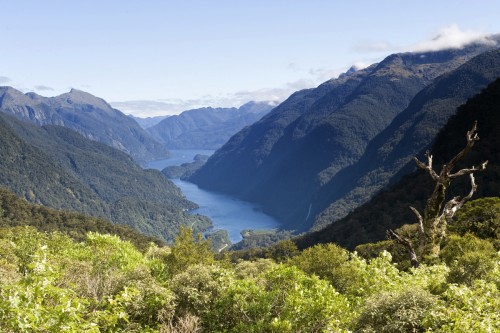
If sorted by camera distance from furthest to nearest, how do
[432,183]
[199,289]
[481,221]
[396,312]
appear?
1. [432,183]
2. [481,221]
3. [199,289]
4. [396,312]

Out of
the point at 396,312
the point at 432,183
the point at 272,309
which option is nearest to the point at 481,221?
the point at 272,309

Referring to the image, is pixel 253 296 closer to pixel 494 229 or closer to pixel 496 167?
pixel 494 229

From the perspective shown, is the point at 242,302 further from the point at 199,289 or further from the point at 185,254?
the point at 185,254

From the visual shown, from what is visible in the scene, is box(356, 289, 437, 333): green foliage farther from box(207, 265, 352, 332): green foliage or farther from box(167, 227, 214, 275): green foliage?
box(167, 227, 214, 275): green foliage

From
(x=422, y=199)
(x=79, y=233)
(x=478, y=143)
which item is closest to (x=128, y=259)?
(x=422, y=199)

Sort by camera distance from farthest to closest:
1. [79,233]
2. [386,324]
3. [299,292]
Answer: [79,233]
[299,292]
[386,324]

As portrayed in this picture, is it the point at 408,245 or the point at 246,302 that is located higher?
the point at 246,302

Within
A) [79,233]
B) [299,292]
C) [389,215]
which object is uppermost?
[299,292]

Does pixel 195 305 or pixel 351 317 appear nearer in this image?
pixel 351 317
